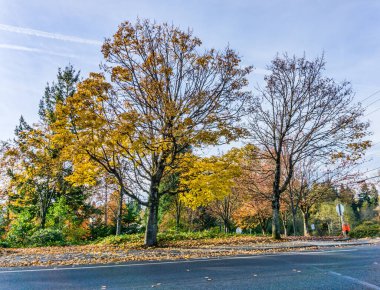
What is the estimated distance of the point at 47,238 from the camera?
19.4m

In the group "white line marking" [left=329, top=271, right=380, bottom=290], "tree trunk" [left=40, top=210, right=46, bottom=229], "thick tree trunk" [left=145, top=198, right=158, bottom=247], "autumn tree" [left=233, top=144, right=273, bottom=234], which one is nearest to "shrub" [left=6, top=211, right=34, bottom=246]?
"tree trunk" [left=40, top=210, right=46, bottom=229]

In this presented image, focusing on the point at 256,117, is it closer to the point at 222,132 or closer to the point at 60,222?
the point at 222,132

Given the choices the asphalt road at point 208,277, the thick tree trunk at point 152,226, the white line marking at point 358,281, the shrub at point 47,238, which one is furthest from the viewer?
the shrub at point 47,238

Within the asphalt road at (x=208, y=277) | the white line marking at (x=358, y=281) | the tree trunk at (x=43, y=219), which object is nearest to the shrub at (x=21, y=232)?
the tree trunk at (x=43, y=219)

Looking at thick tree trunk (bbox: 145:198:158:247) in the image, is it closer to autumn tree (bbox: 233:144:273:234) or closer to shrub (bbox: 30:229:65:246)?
autumn tree (bbox: 233:144:273:234)

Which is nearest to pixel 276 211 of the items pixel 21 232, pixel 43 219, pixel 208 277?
pixel 208 277

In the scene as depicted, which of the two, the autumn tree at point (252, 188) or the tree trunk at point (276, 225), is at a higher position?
the autumn tree at point (252, 188)

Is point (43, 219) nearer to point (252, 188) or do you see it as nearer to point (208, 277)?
point (252, 188)

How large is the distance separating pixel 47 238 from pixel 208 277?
1639cm

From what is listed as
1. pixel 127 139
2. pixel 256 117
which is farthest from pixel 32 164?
pixel 256 117

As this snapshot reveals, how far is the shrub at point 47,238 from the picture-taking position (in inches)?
746

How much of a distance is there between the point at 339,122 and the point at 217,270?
14439mm

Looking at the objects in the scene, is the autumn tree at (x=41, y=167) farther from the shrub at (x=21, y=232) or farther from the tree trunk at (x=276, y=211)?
the tree trunk at (x=276, y=211)

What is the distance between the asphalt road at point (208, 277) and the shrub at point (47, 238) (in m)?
12.3
